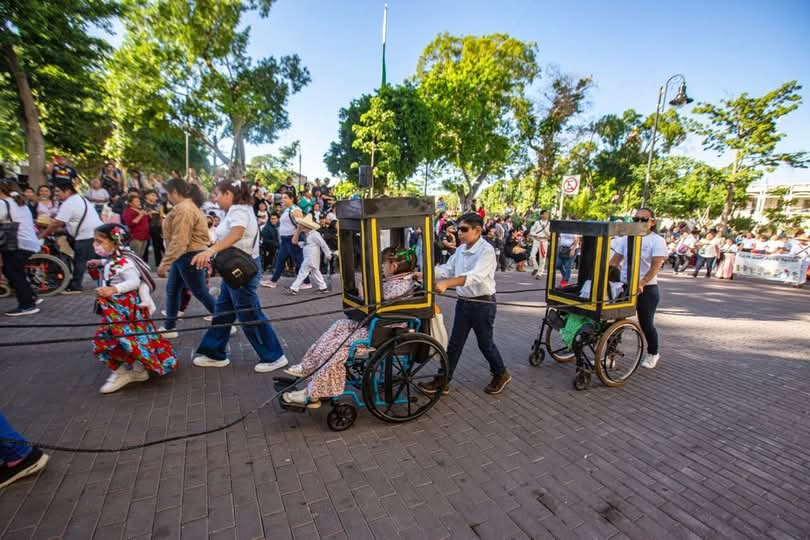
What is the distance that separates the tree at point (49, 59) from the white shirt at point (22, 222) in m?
7.53

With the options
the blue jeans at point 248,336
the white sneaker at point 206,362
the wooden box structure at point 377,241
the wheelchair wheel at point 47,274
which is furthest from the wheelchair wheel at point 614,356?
the wheelchair wheel at point 47,274

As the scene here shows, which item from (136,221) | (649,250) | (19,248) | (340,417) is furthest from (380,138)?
(340,417)

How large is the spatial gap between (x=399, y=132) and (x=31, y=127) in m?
19.5

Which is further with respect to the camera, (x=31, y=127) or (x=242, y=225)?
(x=31, y=127)

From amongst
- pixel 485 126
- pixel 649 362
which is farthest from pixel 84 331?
pixel 485 126

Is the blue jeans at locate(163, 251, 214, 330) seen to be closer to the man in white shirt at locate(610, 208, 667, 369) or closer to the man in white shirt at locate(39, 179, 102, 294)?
the man in white shirt at locate(39, 179, 102, 294)

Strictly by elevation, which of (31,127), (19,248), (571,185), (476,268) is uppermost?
(31,127)

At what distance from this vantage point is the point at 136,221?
8328mm

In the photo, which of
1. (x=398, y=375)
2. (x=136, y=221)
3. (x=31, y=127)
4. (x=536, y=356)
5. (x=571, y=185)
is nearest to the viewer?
(x=398, y=375)

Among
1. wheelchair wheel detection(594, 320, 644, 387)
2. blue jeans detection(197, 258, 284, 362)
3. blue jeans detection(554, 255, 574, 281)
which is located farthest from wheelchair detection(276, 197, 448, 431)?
blue jeans detection(554, 255, 574, 281)

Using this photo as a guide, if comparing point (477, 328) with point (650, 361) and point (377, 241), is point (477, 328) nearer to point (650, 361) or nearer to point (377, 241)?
point (377, 241)

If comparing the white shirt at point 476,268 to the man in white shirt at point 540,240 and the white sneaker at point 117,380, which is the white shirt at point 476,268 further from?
the man in white shirt at point 540,240

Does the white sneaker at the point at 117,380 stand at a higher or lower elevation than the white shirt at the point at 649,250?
lower

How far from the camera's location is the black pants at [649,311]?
15.1ft
